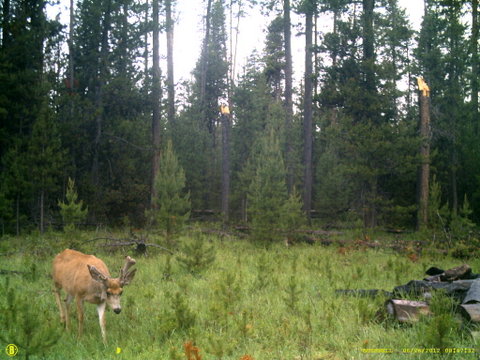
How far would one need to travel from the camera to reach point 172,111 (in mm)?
30312

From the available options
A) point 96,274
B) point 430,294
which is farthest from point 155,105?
point 430,294

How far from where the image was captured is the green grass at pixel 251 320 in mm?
5508

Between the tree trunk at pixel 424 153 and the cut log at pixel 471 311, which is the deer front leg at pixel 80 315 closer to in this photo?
the cut log at pixel 471 311

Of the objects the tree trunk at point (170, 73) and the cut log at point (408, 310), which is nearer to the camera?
the cut log at point (408, 310)

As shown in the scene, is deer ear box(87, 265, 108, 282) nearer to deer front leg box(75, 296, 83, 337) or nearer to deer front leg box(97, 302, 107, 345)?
deer front leg box(97, 302, 107, 345)

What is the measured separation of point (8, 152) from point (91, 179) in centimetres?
429

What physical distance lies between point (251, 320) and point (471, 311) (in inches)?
116

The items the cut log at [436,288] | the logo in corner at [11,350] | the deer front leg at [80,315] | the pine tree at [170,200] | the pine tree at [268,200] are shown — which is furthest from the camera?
the pine tree at [268,200]

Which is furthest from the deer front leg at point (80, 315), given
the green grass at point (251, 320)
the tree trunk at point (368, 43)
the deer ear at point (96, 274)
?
the tree trunk at point (368, 43)

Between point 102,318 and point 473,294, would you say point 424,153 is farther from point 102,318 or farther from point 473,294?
point 102,318

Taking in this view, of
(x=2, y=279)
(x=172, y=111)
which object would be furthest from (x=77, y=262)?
(x=172, y=111)

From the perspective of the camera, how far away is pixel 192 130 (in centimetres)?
2808

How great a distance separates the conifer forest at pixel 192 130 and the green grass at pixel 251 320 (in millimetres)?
5677

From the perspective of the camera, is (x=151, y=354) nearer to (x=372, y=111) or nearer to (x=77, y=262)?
(x=77, y=262)
